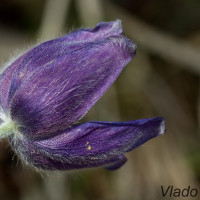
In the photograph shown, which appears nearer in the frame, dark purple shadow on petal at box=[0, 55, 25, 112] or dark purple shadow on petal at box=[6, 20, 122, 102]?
dark purple shadow on petal at box=[6, 20, 122, 102]

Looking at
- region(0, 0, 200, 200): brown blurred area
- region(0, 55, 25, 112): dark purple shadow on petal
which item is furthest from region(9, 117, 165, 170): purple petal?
region(0, 0, 200, 200): brown blurred area

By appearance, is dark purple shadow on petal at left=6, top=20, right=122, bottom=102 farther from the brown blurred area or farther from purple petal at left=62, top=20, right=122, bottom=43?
the brown blurred area

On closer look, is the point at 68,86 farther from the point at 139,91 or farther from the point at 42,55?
the point at 139,91

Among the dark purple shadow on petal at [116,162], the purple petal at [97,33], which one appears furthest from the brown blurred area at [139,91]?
the purple petal at [97,33]

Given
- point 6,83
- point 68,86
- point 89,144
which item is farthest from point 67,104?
point 6,83

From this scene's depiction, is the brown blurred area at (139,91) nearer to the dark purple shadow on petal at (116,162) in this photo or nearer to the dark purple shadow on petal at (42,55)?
the dark purple shadow on petal at (116,162)

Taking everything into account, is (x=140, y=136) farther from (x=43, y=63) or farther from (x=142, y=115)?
(x=142, y=115)
